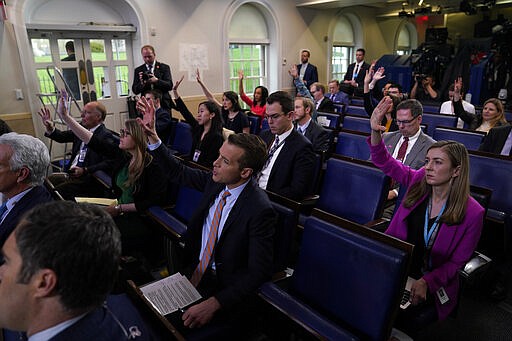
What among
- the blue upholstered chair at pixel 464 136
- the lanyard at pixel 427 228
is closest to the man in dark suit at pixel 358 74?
the blue upholstered chair at pixel 464 136

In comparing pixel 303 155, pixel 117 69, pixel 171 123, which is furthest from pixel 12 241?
pixel 117 69

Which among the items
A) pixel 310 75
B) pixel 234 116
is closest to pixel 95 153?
pixel 234 116

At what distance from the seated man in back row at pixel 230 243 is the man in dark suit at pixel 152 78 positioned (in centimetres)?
382

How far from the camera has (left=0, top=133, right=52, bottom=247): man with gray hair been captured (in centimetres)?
173

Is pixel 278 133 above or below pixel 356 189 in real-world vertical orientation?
above

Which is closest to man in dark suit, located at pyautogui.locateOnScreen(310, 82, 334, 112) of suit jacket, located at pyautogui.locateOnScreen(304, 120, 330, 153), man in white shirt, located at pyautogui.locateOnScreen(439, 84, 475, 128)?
man in white shirt, located at pyautogui.locateOnScreen(439, 84, 475, 128)

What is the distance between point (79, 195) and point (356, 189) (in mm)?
2526

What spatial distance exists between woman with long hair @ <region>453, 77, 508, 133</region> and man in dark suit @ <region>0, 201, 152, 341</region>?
3945 millimetres

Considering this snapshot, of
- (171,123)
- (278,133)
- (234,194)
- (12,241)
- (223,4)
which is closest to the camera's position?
(12,241)

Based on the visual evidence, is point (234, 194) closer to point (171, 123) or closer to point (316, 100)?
point (171, 123)

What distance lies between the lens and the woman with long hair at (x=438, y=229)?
5.47ft

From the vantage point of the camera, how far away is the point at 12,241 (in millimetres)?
890

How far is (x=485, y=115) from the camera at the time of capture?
3.80 meters

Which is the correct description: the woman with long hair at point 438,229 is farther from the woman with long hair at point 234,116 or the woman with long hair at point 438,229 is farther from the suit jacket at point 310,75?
the suit jacket at point 310,75
